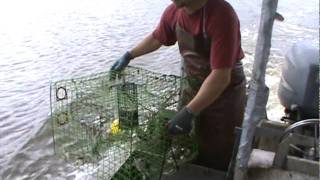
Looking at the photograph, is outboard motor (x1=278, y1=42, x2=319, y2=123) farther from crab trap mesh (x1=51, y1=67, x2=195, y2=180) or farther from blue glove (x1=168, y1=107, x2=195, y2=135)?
blue glove (x1=168, y1=107, x2=195, y2=135)

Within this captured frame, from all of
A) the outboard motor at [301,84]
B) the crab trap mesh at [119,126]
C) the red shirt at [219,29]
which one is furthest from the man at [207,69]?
the outboard motor at [301,84]

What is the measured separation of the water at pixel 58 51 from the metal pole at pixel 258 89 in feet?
8.12

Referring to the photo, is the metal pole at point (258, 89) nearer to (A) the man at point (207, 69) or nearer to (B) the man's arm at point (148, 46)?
(A) the man at point (207, 69)

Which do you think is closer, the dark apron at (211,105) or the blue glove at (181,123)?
the blue glove at (181,123)

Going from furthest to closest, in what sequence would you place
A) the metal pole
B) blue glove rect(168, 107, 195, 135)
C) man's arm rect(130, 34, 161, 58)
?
man's arm rect(130, 34, 161, 58), blue glove rect(168, 107, 195, 135), the metal pole

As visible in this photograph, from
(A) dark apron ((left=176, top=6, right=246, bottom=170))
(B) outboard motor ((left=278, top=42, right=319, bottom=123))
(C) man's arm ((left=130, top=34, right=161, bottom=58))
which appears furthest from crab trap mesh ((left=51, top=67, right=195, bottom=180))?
(B) outboard motor ((left=278, top=42, right=319, bottom=123))

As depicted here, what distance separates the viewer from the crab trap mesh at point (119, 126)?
9.04ft

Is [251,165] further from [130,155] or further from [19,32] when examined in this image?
[19,32]

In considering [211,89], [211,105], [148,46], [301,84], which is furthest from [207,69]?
[301,84]

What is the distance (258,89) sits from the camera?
7.31ft

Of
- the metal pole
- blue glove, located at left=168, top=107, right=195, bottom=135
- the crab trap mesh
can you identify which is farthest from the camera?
the crab trap mesh

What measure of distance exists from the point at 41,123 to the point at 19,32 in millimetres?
3305

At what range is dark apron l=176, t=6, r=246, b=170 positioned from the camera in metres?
3.11

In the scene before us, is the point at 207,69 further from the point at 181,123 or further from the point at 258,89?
the point at 258,89
